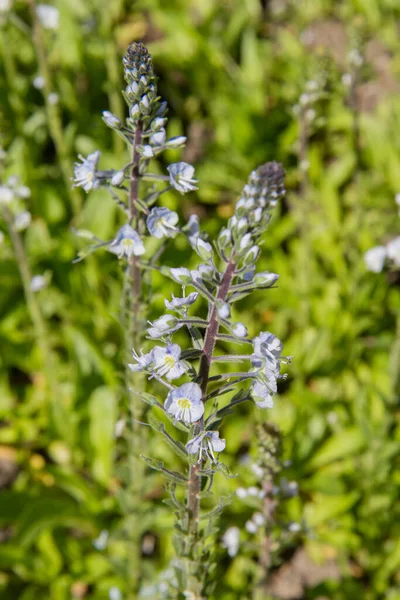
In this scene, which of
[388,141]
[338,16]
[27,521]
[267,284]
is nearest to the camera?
[267,284]

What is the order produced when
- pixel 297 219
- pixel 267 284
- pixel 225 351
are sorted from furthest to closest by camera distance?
pixel 297 219
pixel 225 351
pixel 267 284

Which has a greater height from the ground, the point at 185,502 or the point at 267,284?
the point at 267,284

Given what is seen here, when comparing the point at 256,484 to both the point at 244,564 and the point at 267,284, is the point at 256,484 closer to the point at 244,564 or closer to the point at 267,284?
the point at 244,564

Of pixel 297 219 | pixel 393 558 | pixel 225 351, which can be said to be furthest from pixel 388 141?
pixel 393 558

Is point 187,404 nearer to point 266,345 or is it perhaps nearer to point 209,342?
point 209,342

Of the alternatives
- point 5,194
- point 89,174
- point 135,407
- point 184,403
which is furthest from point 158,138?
point 5,194

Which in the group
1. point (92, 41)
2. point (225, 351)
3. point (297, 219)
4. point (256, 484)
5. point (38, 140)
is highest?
point (92, 41)

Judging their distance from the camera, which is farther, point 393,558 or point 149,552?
point 149,552

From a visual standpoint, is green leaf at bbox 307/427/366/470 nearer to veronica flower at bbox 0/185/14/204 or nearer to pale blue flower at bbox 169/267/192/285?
veronica flower at bbox 0/185/14/204

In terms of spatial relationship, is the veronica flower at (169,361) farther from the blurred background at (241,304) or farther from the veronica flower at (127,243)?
the blurred background at (241,304)
